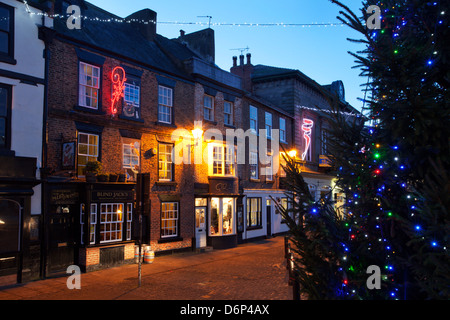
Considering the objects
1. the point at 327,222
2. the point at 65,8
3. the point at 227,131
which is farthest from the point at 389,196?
the point at 227,131

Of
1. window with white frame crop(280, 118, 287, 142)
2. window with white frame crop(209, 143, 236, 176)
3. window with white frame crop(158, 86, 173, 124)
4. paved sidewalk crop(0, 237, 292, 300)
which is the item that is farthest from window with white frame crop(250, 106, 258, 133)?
paved sidewalk crop(0, 237, 292, 300)

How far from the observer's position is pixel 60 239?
13227 mm

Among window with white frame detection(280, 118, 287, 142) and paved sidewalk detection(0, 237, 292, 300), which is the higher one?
window with white frame detection(280, 118, 287, 142)

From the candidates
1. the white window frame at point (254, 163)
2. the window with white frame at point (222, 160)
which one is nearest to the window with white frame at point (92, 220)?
the window with white frame at point (222, 160)

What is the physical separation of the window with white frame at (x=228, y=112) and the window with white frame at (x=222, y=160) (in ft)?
5.56

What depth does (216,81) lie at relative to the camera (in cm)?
2070

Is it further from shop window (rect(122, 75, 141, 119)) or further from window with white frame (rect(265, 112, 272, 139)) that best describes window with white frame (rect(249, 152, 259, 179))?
shop window (rect(122, 75, 141, 119))

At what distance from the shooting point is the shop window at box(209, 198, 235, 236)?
20.0 metres

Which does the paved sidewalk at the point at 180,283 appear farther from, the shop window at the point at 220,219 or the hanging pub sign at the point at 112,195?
the shop window at the point at 220,219

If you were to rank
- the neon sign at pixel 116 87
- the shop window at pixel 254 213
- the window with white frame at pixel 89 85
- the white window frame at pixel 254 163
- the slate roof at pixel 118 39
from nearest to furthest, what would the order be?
the window with white frame at pixel 89 85 → the slate roof at pixel 118 39 → the neon sign at pixel 116 87 → the shop window at pixel 254 213 → the white window frame at pixel 254 163

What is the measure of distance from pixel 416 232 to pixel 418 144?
0.89m

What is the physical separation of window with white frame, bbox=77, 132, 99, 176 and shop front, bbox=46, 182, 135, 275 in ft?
2.63

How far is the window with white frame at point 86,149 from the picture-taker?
45.5 ft

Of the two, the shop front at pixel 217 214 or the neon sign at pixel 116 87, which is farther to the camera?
the shop front at pixel 217 214
